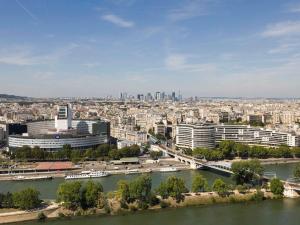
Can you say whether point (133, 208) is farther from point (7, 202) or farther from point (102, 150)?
point (102, 150)

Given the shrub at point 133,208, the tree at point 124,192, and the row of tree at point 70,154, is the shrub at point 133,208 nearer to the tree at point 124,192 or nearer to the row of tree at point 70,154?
the tree at point 124,192

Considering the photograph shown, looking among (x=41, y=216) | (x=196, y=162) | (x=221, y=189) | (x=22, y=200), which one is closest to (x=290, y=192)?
(x=221, y=189)

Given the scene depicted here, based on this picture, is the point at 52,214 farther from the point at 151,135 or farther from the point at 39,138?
the point at 151,135

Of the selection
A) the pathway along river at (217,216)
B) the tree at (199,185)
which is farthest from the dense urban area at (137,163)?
the pathway along river at (217,216)

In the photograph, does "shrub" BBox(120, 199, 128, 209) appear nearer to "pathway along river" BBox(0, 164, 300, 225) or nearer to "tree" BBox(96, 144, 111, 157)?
"pathway along river" BBox(0, 164, 300, 225)

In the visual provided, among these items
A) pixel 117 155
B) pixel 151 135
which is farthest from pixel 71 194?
pixel 151 135

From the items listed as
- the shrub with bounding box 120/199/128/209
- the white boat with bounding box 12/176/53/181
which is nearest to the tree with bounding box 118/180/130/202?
the shrub with bounding box 120/199/128/209
